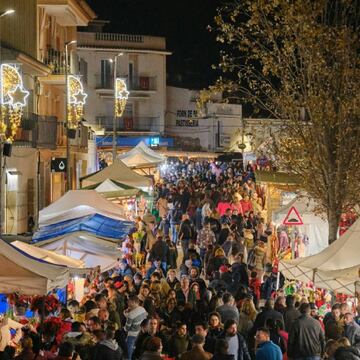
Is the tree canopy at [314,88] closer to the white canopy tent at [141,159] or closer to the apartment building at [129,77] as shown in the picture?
the white canopy tent at [141,159]

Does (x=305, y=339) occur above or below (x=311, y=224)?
below

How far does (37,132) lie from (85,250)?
1426cm

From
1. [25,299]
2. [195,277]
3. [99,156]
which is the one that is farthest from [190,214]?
[99,156]

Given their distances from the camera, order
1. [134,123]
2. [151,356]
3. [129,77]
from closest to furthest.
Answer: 1. [151,356]
2. [129,77]
3. [134,123]

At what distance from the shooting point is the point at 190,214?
91.7 feet

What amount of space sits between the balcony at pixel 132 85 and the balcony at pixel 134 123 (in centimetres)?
184

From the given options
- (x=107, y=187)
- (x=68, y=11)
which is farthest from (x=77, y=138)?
(x=107, y=187)

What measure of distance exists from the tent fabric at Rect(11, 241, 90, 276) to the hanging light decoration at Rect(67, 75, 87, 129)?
46.8 feet

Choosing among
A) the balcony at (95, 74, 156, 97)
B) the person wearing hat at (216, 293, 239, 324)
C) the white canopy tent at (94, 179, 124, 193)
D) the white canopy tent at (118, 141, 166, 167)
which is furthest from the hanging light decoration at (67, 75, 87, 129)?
the balcony at (95, 74, 156, 97)

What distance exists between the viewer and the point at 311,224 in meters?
20.4

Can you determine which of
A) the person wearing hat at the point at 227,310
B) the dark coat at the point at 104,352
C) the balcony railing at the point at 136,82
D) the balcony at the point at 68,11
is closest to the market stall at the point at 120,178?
the balcony at the point at 68,11

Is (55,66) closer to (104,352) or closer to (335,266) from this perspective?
(335,266)

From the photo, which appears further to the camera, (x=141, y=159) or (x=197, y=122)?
(x=197, y=122)

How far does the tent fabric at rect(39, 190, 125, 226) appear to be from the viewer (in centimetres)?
1908
